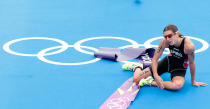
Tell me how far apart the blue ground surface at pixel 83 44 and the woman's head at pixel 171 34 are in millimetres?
905

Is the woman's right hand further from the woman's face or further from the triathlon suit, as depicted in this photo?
the woman's face

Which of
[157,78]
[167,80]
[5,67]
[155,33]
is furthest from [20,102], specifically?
[155,33]

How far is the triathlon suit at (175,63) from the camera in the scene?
16.5 feet

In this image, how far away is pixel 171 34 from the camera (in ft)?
15.6

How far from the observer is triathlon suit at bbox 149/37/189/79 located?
5037 millimetres

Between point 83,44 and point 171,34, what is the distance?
2.80 m

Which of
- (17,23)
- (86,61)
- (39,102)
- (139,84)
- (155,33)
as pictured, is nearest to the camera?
(39,102)

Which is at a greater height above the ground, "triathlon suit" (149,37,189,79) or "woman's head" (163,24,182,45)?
"woman's head" (163,24,182,45)

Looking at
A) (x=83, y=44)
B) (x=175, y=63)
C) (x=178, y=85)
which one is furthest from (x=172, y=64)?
(x=83, y=44)

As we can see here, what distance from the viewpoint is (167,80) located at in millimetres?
5500

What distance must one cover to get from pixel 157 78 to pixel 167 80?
0.53 m

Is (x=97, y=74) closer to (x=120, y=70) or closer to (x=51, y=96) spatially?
(x=120, y=70)

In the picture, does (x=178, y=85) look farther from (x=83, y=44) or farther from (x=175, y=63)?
(x=83, y=44)

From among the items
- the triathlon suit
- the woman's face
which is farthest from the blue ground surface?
the woman's face
